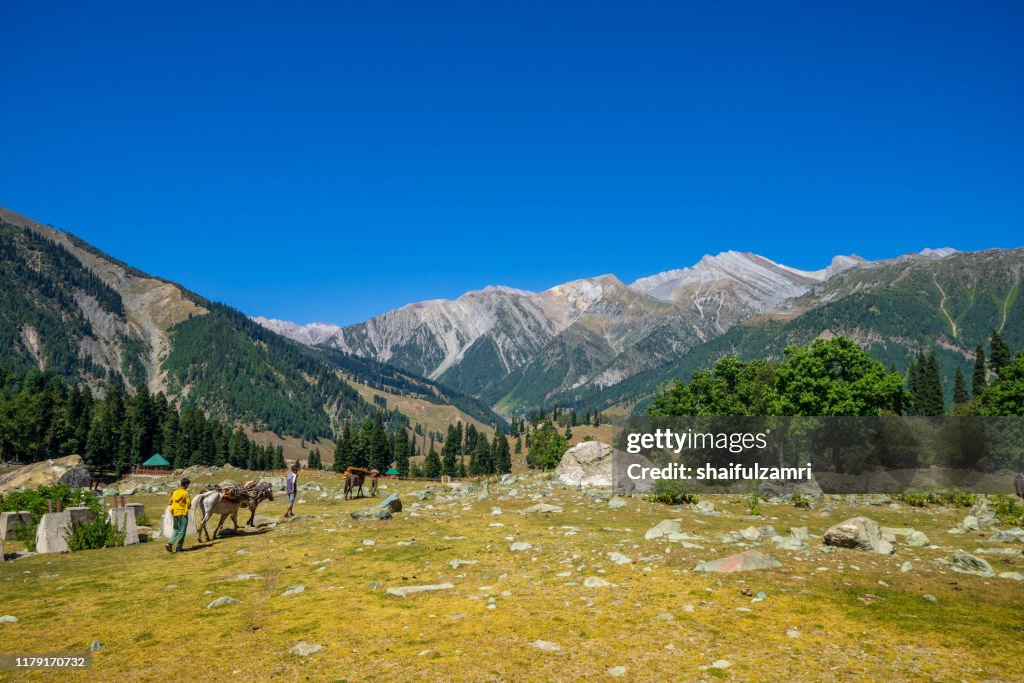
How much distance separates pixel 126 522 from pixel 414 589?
1563 centimetres

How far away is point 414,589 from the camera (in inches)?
593

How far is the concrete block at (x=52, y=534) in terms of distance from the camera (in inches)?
858

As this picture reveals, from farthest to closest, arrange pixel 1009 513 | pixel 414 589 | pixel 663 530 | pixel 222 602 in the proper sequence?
pixel 1009 513
pixel 663 530
pixel 414 589
pixel 222 602

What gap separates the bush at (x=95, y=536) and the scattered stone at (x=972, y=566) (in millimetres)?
27624

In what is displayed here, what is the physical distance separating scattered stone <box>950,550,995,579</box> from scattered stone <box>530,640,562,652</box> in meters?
11.3

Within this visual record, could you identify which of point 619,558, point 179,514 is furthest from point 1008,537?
point 179,514

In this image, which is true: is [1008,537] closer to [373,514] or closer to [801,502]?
[801,502]

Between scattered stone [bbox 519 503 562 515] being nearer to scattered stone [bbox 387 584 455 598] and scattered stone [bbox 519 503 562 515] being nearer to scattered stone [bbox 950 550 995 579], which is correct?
scattered stone [bbox 387 584 455 598]

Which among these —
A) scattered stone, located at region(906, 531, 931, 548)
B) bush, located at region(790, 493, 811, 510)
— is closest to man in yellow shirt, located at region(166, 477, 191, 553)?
scattered stone, located at region(906, 531, 931, 548)

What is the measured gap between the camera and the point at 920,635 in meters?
10.5

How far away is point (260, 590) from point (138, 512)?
17.0 metres

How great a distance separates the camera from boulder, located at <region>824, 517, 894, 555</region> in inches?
691

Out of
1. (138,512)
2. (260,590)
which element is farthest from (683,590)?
(138,512)

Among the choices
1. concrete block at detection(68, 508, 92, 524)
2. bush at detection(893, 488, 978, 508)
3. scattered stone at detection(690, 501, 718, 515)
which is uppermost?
concrete block at detection(68, 508, 92, 524)
